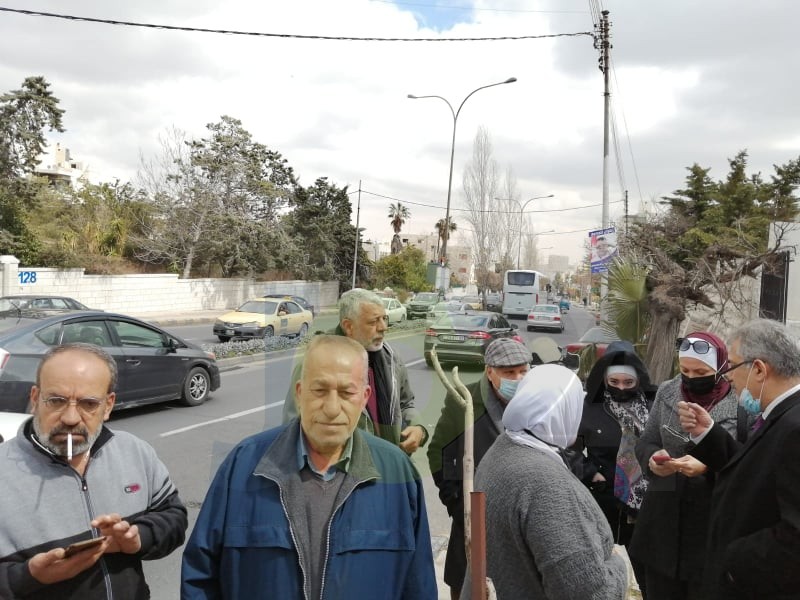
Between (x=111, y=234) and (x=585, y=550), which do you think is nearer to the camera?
(x=585, y=550)

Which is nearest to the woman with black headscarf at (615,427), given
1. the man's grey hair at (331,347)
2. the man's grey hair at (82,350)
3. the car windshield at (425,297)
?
the car windshield at (425,297)

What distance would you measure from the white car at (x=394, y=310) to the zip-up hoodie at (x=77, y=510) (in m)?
1.16

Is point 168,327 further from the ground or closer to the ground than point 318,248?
closer to the ground

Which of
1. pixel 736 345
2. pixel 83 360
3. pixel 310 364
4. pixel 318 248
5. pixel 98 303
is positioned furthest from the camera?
pixel 318 248

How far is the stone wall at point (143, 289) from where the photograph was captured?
2391 centimetres

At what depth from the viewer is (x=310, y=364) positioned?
182 centimetres

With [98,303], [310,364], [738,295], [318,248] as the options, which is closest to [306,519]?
[310,364]

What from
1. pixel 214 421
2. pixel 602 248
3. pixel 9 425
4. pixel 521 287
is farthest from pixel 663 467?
Result: pixel 521 287

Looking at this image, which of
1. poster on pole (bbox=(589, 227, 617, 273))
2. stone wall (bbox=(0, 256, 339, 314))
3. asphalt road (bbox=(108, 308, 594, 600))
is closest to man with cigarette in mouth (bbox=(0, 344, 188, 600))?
asphalt road (bbox=(108, 308, 594, 600))

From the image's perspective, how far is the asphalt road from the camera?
2.58 metres

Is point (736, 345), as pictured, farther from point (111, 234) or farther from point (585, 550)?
point (111, 234)

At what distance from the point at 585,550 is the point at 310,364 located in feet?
3.12

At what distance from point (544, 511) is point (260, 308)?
18.2 metres

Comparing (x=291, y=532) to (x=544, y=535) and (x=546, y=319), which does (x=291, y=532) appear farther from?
(x=546, y=319)
